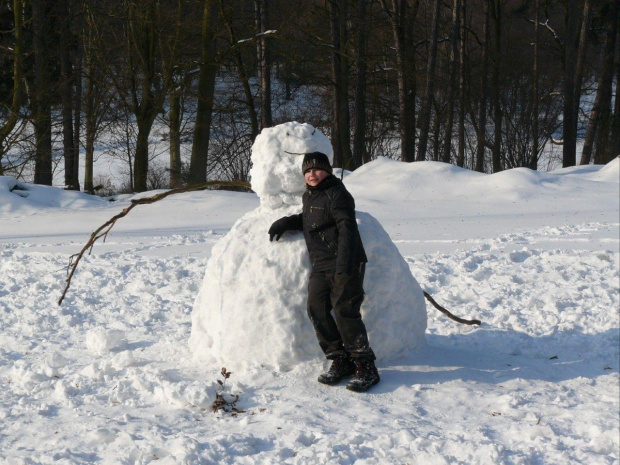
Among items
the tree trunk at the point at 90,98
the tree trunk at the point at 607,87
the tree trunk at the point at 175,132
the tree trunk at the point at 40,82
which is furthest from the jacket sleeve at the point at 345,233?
the tree trunk at the point at 607,87

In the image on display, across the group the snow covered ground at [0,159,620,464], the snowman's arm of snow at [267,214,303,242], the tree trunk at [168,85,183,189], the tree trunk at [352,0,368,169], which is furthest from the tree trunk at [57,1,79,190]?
the snowman's arm of snow at [267,214,303,242]

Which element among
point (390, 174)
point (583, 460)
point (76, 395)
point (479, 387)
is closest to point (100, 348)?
point (76, 395)

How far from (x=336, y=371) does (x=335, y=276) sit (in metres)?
0.61

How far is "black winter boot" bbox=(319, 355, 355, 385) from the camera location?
4402 mm

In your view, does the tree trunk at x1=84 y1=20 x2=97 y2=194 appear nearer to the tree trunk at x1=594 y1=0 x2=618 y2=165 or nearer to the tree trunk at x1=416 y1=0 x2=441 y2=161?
the tree trunk at x1=416 y1=0 x2=441 y2=161

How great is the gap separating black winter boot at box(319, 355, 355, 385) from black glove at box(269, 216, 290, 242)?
0.88 m

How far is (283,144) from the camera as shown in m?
4.78

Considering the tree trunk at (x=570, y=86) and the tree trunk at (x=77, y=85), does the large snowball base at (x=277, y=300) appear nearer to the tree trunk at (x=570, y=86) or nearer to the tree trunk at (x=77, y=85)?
the tree trunk at (x=77, y=85)

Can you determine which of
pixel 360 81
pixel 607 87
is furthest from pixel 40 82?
pixel 607 87

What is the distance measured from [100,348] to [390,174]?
9.72 meters

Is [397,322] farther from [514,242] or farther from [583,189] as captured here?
[583,189]

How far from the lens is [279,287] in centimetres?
454

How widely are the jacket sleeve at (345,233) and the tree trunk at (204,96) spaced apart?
1213cm

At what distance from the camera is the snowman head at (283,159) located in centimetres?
473
